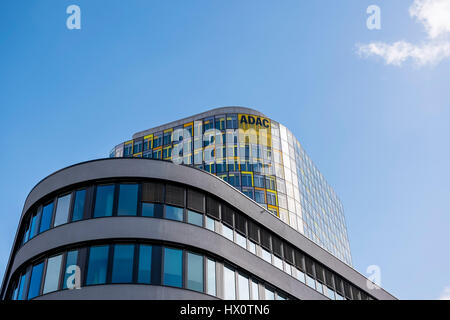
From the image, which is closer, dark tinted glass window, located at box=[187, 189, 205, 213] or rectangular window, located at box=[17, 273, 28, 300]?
rectangular window, located at box=[17, 273, 28, 300]

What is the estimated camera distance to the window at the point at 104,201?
25.7 metres

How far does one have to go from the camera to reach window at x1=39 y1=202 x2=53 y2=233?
26.5 m

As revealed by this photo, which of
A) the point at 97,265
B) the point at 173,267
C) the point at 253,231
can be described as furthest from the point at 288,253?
the point at 97,265

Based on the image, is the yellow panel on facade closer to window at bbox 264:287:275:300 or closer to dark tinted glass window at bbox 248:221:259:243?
dark tinted glass window at bbox 248:221:259:243

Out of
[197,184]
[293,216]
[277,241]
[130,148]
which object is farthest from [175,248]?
[130,148]

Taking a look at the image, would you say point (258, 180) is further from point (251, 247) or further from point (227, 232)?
point (227, 232)

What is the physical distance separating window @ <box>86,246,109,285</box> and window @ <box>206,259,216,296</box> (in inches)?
195

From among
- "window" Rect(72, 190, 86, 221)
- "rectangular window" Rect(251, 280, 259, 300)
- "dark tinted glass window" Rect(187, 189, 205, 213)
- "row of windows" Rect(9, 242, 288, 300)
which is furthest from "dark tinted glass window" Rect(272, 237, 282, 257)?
"window" Rect(72, 190, 86, 221)

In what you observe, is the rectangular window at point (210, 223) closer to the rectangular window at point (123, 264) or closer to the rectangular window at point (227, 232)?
the rectangular window at point (227, 232)

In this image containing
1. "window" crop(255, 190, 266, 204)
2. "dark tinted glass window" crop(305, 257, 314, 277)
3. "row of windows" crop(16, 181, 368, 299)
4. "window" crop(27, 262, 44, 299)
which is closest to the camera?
"window" crop(27, 262, 44, 299)

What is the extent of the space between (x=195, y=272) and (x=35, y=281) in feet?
25.3

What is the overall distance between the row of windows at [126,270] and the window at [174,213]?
1759 mm

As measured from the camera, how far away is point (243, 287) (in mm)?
27250

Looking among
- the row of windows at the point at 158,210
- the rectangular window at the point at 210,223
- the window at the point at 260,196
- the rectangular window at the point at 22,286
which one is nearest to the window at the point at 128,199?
the row of windows at the point at 158,210
